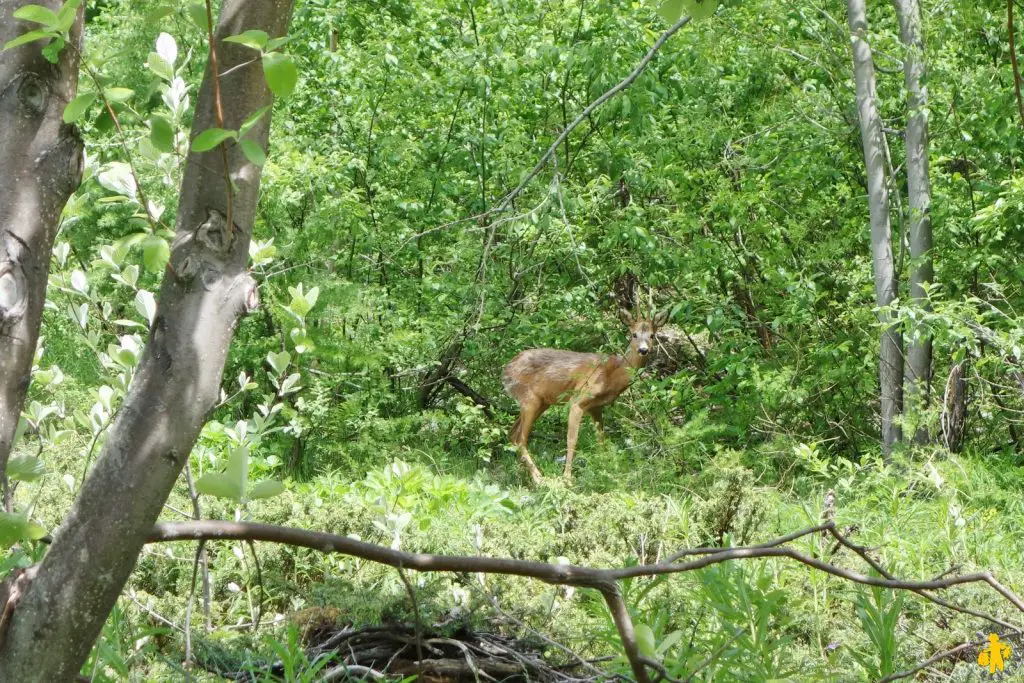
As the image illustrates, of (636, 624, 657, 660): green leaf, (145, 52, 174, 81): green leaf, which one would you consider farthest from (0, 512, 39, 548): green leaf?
(636, 624, 657, 660): green leaf

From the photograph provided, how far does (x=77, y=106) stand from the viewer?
5.17ft

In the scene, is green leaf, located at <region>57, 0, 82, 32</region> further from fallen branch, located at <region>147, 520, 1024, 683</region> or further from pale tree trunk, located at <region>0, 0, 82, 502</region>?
fallen branch, located at <region>147, 520, 1024, 683</region>

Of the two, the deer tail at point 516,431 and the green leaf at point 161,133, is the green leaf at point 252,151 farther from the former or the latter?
the deer tail at point 516,431

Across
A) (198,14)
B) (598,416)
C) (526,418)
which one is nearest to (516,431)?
(526,418)

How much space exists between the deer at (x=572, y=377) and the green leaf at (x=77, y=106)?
26.6 ft

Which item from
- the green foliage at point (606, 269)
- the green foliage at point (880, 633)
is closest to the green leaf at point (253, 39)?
the green foliage at point (880, 633)

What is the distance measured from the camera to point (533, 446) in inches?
428

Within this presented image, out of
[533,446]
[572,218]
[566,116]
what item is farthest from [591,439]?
[566,116]

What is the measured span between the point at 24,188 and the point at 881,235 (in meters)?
7.85

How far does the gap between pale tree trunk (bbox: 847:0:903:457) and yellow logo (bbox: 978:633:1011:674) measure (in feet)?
16.2

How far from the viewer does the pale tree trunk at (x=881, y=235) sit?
8.67 metres

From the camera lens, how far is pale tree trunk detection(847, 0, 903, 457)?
8672mm

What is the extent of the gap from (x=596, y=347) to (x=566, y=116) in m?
2.22

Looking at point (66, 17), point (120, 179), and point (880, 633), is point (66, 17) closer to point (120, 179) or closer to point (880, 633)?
point (120, 179)
